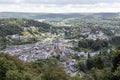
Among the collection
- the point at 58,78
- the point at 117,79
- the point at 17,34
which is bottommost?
the point at 17,34

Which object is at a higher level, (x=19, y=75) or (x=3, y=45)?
(x=19, y=75)

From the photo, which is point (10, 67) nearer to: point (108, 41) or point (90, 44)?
point (90, 44)

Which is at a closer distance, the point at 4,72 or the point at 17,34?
the point at 4,72

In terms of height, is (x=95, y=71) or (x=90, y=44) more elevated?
(x=95, y=71)

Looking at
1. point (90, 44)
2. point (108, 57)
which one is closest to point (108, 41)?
point (90, 44)

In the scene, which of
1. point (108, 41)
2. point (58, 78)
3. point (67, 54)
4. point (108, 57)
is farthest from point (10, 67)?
point (108, 41)

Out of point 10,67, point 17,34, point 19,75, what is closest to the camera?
point 19,75

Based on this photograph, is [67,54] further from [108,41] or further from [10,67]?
[10,67]

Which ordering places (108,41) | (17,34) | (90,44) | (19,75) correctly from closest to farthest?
1. (19,75)
2. (90,44)
3. (108,41)
4. (17,34)

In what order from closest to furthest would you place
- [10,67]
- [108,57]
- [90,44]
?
[10,67], [108,57], [90,44]
